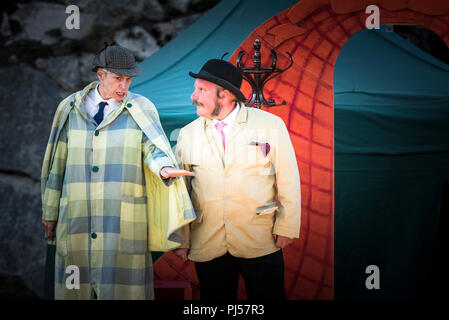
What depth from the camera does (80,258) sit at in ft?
8.38

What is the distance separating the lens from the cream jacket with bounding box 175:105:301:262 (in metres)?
2.51

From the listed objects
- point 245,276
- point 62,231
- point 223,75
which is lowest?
point 245,276

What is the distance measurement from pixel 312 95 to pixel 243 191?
49.0 inches

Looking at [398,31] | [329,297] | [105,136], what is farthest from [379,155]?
[398,31]

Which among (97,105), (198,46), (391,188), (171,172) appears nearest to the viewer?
(171,172)

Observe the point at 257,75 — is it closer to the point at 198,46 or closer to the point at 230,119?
the point at 198,46

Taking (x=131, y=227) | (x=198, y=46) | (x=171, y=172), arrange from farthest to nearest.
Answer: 1. (x=198, y=46)
2. (x=131, y=227)
3. (x=171, y=172)

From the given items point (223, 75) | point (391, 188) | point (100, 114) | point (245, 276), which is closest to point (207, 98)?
point (223, 75)

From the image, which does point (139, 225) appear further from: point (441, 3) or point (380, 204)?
point (441, 3)

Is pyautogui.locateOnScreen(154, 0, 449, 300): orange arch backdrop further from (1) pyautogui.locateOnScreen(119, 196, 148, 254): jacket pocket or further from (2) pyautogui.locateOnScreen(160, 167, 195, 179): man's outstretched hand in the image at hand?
(2) pyautogui.locateOnScreen(160, 167, 195, 179): man's outstretched hand

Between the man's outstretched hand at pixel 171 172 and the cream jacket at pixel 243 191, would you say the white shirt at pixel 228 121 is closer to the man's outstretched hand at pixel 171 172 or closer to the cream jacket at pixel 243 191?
the cream jacket at pixel 243 191

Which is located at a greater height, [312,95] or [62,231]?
[312,95]

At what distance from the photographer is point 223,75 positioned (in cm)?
259

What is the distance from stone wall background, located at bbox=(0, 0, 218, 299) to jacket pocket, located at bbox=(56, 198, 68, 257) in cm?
166
